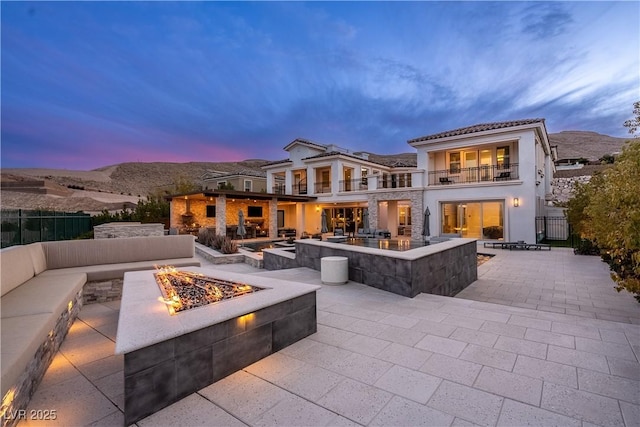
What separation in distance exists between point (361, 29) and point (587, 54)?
1255cm

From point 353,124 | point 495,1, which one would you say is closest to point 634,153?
point 495,1

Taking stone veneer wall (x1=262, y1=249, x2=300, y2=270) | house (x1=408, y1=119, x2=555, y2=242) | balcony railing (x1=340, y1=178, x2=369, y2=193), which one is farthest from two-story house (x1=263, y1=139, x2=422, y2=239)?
stone veneer wall (x1=262, y1=249, x2=300, y2=270)

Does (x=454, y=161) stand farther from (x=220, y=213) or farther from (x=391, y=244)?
(x=220, y=213)

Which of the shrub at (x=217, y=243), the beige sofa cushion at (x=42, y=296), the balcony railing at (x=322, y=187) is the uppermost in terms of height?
the balcony railing at (x=322, y=187)

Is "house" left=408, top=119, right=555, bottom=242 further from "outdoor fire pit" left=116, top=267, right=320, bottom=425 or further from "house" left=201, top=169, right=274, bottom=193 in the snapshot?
"house" left=201, top=169, right=274, bottom=193

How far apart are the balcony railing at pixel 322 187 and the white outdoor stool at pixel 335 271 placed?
55.9 ft

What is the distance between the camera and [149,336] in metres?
2.29

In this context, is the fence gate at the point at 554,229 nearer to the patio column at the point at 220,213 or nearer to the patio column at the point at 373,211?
the patio column at the point at 373,211

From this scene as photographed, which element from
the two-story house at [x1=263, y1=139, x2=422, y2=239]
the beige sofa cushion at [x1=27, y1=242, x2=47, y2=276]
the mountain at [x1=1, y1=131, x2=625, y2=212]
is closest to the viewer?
the beige sofa cushion at [x1=27, y1=242, x2=47, y2=276]

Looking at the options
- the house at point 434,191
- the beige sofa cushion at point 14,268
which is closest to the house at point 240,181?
the house at point 434,191

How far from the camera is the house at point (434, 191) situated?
15.6 m

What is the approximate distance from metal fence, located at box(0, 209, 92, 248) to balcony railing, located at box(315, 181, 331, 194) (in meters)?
16.0

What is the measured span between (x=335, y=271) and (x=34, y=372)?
4.84 metres

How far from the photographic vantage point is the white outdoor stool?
6.46 m
